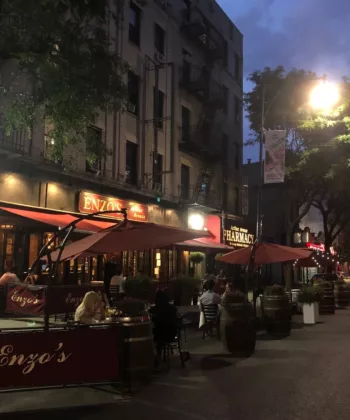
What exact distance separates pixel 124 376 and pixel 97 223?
11013mm

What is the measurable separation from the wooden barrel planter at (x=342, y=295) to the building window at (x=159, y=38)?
48.0 feet

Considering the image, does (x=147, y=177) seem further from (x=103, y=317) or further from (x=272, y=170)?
(x=103, y=317)

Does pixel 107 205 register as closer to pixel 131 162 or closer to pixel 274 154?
pixel 131 162

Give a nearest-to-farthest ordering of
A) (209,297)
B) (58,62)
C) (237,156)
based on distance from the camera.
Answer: (58,62), (209,297), (237,156)

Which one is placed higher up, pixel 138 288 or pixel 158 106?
pixel 158 106

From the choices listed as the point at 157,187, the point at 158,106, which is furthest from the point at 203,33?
the point at 157,187

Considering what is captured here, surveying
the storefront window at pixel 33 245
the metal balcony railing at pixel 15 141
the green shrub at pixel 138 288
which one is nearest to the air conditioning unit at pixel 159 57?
the metal balcony railing at pixel 15 141

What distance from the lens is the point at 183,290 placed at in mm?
19703

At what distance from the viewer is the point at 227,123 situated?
31.2m

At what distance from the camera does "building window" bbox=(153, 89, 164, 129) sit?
23188mm

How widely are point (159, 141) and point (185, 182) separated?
359cm

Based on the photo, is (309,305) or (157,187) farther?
(157,187)

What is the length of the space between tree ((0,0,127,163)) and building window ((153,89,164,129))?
41.6 ft

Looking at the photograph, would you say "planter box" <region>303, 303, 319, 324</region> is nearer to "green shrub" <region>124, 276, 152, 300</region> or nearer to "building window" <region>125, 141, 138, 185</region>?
"green shrub" <region>124, 276, 152, 300</region>
